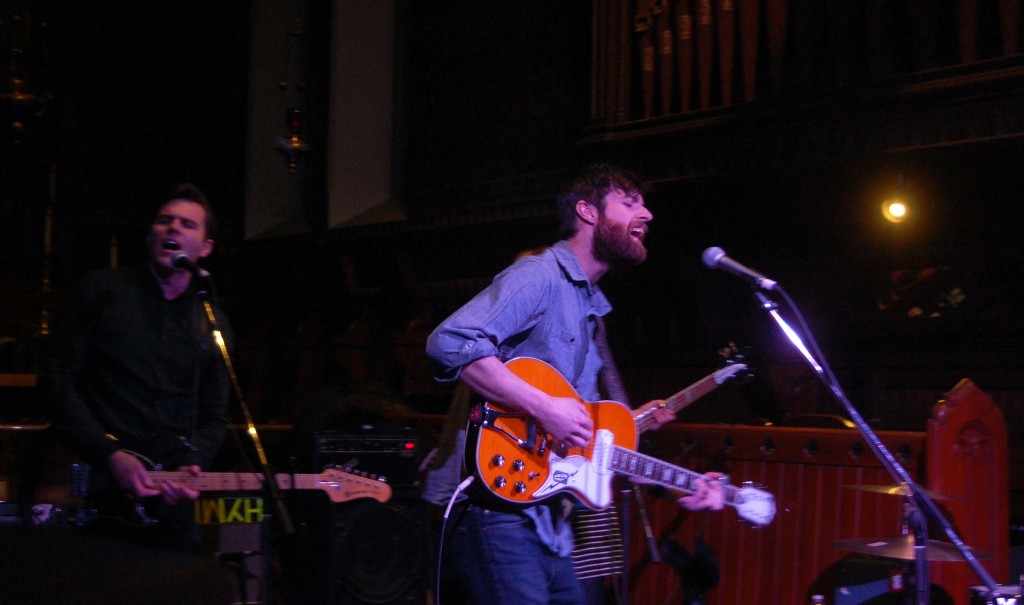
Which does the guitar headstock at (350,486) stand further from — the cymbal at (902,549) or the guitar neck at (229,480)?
the cymbal at (902,549)

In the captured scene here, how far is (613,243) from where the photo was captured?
376 cm

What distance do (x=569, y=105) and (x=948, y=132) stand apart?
3.05m

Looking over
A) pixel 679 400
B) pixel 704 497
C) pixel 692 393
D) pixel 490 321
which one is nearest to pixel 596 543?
pixel 704 497

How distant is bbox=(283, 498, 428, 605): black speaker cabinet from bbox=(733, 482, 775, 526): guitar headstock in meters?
2.14

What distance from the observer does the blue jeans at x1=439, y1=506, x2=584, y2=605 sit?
3244 millimetres

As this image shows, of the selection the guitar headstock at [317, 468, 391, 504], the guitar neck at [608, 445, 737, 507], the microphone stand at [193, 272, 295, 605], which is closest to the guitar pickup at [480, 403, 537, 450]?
the guitar neck at [608, 445, 737, 507]

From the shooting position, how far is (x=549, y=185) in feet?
26.6

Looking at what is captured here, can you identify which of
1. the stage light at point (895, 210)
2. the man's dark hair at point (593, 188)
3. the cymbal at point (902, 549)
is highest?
the stage light at point (895, 210)

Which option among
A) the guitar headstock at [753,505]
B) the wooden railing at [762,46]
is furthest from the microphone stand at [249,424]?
the wooden railing at [762,46]

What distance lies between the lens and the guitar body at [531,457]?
331 centimetres

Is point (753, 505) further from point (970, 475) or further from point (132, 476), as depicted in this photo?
point (132, 476)

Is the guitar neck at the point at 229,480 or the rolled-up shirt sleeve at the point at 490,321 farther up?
the rolled-up shirt sleeve at the point at 490,321

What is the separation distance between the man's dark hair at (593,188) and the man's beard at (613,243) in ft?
0.24

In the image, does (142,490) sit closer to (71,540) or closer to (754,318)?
(71,540)
